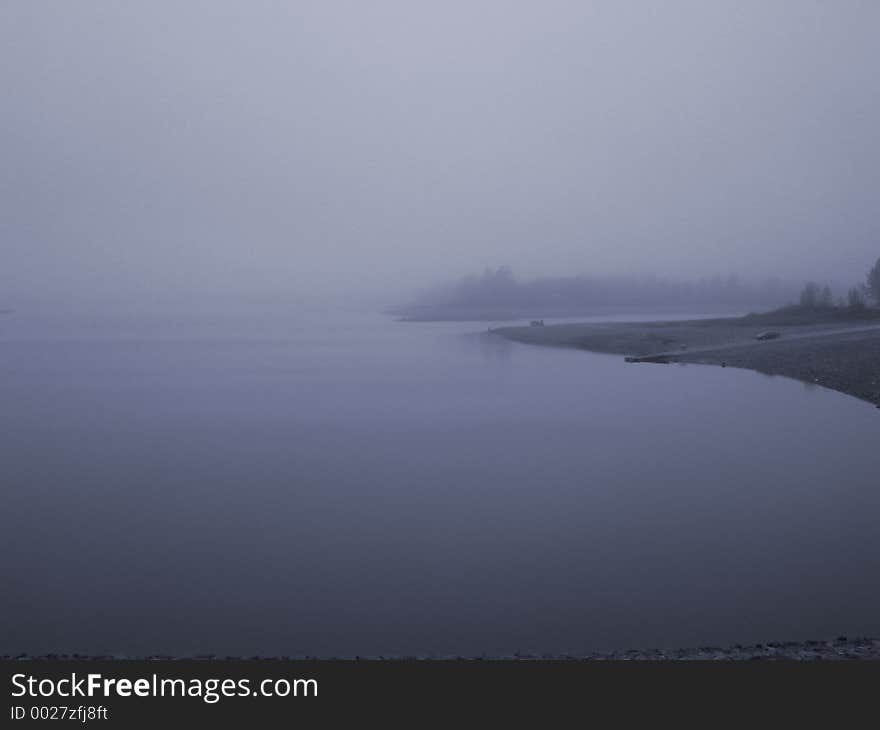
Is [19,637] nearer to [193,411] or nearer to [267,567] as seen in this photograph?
[267,567]

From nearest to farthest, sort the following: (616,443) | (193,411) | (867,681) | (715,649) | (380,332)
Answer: (867,681), (715,649), (616,443), (193,411), (380,332)

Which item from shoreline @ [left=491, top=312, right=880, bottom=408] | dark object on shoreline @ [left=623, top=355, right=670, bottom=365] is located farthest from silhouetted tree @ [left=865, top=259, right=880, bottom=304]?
dark object on shoreline @ [left=623, top=355, right=670, bottom=365]

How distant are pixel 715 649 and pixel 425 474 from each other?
13.4 m

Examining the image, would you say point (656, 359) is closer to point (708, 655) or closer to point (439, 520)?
point (439, 520)

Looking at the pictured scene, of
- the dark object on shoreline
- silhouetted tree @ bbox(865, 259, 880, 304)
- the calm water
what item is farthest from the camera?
silhouetted tree @ bbox(865, 259, 880, 304)

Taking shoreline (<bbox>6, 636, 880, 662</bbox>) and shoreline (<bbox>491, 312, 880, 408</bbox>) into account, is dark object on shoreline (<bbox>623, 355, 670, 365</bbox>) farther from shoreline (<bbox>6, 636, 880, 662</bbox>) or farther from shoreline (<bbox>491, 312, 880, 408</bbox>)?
shoreline (<bbox>6, 636, 880, 662</bbox>)

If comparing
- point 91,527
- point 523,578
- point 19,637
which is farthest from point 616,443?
point 19,637

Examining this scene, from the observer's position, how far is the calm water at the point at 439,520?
12172mm

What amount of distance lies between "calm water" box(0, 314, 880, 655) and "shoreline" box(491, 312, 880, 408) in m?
2.69

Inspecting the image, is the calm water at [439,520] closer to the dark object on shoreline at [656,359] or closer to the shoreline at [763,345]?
the shoreline at [763,345]

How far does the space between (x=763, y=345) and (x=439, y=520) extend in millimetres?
40465

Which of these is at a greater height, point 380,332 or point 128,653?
point 380,332

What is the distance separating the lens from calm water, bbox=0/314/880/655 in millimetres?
12172

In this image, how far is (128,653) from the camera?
11227mm
